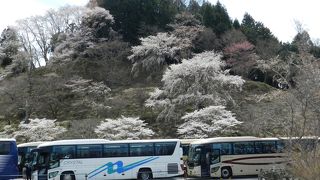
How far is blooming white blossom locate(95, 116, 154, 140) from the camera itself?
126ft

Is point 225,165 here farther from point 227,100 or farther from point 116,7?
Answer: point 116,7

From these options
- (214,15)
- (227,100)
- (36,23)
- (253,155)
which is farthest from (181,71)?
(36,23)

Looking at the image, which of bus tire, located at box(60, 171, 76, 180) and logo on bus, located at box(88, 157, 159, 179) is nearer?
bus tire, located at box(60, 171, 76, 180)

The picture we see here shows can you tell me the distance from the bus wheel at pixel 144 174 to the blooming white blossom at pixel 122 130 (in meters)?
13.1

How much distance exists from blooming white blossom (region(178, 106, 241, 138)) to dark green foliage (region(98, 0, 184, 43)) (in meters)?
25.5

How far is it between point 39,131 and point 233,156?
20.8 metres

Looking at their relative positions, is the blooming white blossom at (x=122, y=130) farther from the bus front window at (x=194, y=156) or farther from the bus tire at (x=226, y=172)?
the bus tire at (x=226, y=172)

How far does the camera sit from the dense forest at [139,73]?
134ft

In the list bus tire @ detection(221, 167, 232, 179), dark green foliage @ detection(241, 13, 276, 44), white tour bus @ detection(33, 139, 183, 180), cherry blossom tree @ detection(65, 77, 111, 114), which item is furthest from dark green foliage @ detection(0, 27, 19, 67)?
bus tire @ detection(221, 167, 232, 179)

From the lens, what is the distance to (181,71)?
43.8m

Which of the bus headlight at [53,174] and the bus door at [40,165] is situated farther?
the bus door at [40,165]

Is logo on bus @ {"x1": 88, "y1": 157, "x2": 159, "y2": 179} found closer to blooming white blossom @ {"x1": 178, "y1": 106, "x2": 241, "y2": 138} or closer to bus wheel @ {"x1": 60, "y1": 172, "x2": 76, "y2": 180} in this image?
bus wheel @ {"x1": 60, "y1": 172, "x2": 76, "y2": 180}

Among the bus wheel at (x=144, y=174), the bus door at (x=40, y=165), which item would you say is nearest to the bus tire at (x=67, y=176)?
the bus door at (x=40, y=165)

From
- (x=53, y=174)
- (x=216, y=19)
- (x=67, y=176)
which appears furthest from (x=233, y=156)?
(x=216, y=19)
